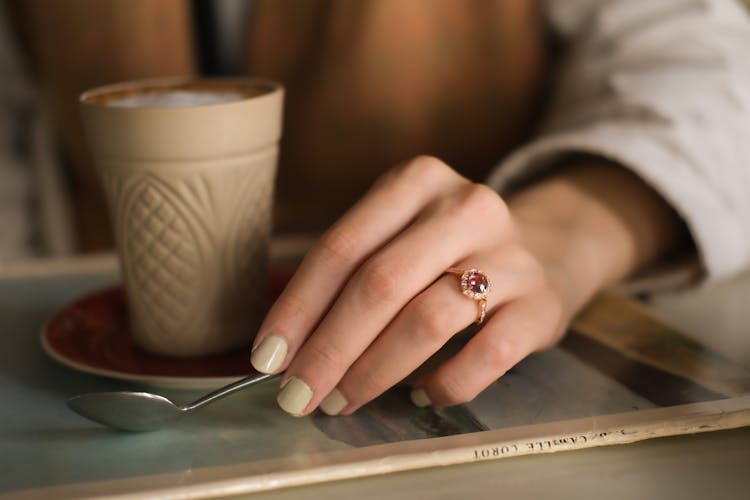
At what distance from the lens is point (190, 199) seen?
0.49 metres

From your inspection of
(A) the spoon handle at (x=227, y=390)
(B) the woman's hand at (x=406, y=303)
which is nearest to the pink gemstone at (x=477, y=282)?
(B) the woman's hand at (x=406, y=303)

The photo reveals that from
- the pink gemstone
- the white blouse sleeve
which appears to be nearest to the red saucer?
the pink gemstone

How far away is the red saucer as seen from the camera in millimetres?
460

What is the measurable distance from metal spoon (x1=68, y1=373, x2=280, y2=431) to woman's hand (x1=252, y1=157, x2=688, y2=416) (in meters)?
0.04

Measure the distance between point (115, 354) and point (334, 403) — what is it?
181mm

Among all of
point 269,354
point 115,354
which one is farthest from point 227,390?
point 115,354

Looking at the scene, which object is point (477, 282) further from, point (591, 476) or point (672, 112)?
point (672, 112)

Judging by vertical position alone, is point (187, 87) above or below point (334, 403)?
above

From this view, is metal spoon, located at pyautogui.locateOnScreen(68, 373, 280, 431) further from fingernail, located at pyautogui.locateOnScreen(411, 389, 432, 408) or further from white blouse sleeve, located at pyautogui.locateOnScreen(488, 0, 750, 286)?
white blouse sleeve, located at pyautogui.locateOnScreen(488, 0, 750, 286)

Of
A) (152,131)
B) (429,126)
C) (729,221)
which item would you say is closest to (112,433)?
(152,131)

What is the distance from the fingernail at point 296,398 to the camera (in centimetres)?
42

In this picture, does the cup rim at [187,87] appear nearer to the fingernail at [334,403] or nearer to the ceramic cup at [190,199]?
the ceramic cup at [190,199]

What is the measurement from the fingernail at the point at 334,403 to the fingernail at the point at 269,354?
32mm

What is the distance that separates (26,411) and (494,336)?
266 millimetres
